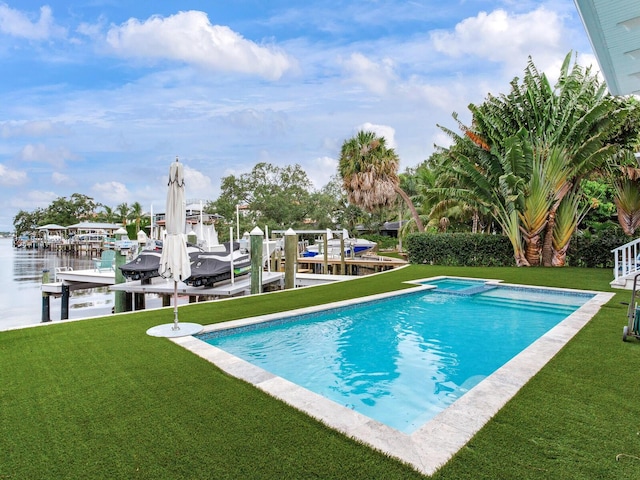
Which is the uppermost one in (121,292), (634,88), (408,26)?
(408,26)

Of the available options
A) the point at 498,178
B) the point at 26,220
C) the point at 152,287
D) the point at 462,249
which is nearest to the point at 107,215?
the point at 26,220

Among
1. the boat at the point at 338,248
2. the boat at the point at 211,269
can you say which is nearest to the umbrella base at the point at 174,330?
the boat at the point at 211,269

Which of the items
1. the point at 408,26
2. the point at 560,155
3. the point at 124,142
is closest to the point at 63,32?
the point at 124,142

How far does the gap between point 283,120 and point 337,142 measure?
417 centimetres

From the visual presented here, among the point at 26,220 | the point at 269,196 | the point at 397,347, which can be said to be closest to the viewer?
the point at 397,347

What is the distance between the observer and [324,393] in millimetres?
4750

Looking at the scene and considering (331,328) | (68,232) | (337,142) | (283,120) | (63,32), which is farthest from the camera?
(68,232)

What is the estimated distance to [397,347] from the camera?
6.59m

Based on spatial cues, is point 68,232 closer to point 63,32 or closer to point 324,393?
point 63,32

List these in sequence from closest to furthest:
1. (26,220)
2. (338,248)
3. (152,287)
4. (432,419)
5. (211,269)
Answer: (432,419), (211,269), (152,287), (338,248), (26,220)

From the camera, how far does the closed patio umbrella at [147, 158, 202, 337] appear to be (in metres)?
5.98

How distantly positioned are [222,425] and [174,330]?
3.19 m

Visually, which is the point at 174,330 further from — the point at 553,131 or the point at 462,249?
the point at 553,131

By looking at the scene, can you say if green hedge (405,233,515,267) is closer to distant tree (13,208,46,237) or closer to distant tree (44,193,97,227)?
distant tree (44,193,97,227)
